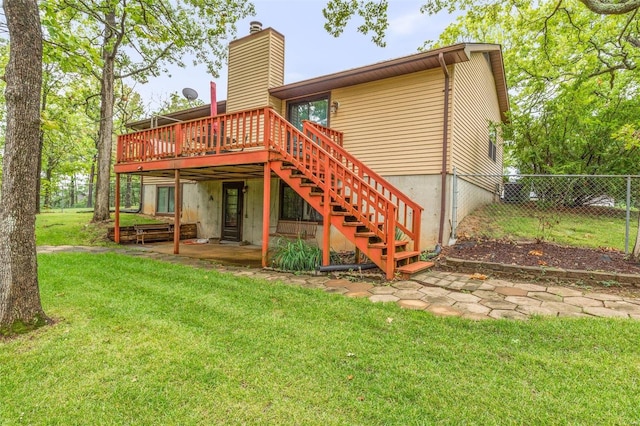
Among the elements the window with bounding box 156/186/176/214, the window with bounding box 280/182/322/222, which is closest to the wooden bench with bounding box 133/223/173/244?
the window with bounding box 156/186/176/214

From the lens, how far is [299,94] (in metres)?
8.84

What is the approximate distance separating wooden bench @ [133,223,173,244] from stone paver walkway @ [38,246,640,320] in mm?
5399

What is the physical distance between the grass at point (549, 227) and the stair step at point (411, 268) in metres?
2.11

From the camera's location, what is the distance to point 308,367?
7.58 feet

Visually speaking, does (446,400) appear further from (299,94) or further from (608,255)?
(299,94)

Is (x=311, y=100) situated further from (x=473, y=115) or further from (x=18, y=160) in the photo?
(x=18, y=160)

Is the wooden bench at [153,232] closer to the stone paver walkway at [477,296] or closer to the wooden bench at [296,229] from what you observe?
the wooden bench at [296,229]

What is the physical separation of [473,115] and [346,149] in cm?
358

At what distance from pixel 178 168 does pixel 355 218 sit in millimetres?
4572

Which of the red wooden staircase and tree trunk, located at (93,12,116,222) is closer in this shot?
the red wooden staircase

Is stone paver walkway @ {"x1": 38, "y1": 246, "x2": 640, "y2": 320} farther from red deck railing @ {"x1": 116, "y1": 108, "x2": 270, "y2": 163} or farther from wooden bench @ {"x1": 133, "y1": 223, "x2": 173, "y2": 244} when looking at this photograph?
wooden bench @ {"x1": 133, "y1": 223, "x2": 173, "y2": 244}

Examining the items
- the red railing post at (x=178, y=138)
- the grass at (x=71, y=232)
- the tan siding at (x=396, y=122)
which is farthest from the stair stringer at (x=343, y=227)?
the grass at (x=71, y=232)

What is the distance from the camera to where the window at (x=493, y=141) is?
10.0 meters

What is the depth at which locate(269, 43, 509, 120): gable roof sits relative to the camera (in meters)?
6.26
